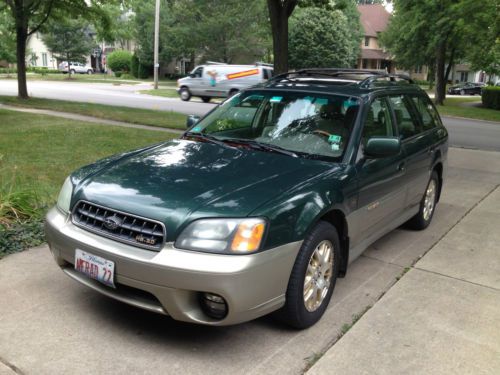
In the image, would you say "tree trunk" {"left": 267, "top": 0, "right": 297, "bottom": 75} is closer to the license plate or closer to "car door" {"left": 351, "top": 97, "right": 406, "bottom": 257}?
"car door" {"left": 351, "top": 97, "right": 406, "bottom": 257}

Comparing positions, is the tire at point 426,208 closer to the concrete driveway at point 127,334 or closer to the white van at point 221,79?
the concrete driveway at point 127,334

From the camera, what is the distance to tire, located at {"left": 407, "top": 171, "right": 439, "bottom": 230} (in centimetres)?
543

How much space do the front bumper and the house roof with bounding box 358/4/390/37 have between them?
215 feet

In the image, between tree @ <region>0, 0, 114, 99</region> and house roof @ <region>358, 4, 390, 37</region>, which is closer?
tree @ <region>0, 0, 114, 99</region>

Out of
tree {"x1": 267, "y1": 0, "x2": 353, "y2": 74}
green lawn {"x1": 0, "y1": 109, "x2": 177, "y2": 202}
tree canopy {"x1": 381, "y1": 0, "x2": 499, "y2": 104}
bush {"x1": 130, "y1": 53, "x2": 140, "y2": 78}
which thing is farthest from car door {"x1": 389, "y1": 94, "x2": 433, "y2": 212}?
bush {"x1": 130, "y1": 53, "x2": 140, "y2": 78}

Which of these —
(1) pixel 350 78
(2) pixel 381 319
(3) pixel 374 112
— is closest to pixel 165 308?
(2) pixel 381 319

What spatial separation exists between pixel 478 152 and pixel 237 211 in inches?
394

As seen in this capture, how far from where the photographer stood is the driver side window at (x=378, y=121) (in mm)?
4113

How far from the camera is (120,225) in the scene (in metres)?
3.00

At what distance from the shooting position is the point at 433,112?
5840mm

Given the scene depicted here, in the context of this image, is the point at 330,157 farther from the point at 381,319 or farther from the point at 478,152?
the point at 478,152

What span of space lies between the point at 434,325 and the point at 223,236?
1.67 metres

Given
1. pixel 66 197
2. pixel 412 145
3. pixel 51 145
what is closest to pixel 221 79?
pixel 51 145

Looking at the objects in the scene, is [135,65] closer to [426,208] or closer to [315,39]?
[315,39]
